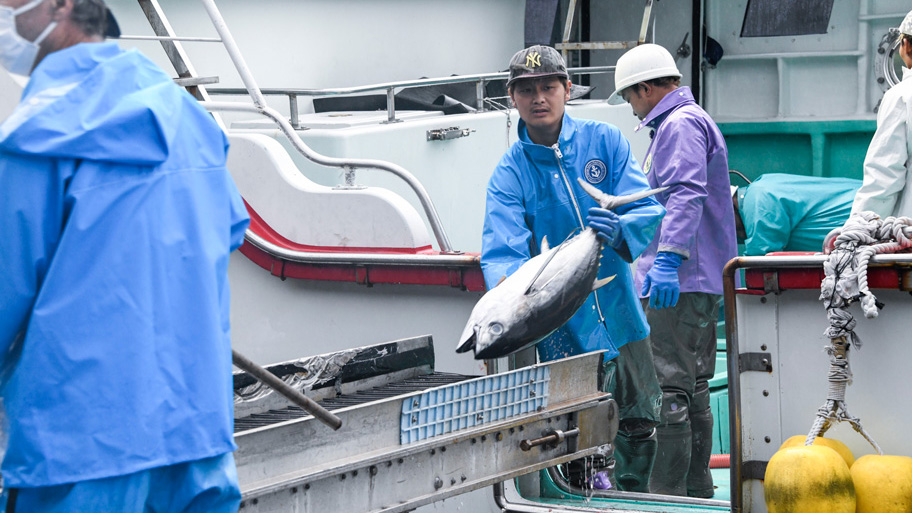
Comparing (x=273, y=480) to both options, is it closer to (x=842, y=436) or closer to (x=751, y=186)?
(x=842, y=436)

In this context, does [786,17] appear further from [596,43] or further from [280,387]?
[280,387]

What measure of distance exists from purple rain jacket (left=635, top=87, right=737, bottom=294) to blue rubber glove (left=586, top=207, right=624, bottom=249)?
3.23 feet

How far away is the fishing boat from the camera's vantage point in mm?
3000

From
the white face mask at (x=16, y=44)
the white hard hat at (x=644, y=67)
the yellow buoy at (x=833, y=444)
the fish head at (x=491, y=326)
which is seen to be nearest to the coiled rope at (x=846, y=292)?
the yellow buoy at (x=833, y=444)

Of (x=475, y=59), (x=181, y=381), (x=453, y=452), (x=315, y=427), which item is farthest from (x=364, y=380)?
(x=475, y=59)

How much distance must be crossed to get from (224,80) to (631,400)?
13.2 feet

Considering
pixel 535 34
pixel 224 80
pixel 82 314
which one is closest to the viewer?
pixel 82 314

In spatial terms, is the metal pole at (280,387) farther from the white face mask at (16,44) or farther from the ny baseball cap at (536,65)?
the ny baseball cap at (536,65)

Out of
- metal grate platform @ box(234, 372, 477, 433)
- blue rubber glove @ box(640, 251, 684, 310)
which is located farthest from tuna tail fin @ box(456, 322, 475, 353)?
blue rubber glove @ box(640, 251, 684, 310)

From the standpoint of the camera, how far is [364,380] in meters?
3.50

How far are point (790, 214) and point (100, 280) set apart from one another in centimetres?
659

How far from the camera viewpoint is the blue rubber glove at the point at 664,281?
4.16 metres

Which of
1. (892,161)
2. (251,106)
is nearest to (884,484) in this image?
(892,161)

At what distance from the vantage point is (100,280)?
72.5 inches
